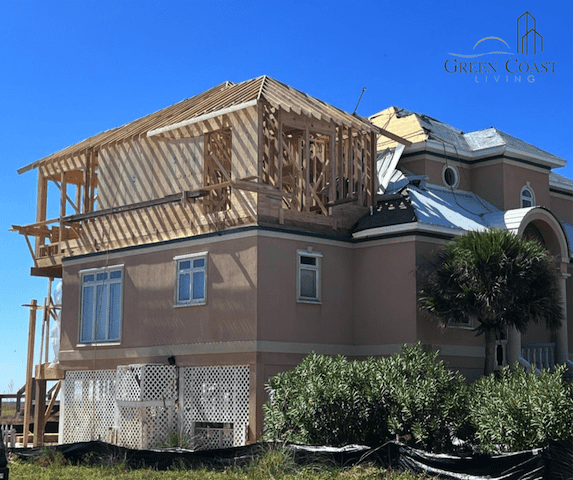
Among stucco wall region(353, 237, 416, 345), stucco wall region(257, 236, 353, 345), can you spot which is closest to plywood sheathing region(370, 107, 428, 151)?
stucco wall region(353, 237, 416, 345)

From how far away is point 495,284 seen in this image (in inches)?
879

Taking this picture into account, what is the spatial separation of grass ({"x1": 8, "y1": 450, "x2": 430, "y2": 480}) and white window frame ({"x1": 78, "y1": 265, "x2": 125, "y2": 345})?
5.98m

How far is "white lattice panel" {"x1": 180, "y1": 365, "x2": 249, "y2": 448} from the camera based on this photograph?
74.8 feet

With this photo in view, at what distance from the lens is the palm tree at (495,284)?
22375mm

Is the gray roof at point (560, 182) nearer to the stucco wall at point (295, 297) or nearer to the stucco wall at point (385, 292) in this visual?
the stucco wall at point (385, 292)

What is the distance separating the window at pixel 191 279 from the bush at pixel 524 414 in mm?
9648

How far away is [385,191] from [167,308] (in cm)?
799

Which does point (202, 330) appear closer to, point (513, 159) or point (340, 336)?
point (340, 336)

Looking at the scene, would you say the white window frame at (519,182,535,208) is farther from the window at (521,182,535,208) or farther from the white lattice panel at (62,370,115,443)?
the white lattice panel at (62,370,115,443)

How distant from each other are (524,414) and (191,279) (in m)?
11.4

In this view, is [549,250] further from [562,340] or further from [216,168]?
[216,168]

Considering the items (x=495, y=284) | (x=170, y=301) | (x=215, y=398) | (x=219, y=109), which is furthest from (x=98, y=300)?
(x=495, y=284)

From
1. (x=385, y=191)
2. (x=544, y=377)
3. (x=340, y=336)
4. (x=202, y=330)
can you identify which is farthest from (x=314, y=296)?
(x=544, y=377)

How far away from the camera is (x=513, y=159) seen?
29.8 meters
